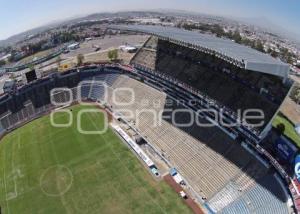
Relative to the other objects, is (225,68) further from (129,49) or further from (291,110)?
(129,49)

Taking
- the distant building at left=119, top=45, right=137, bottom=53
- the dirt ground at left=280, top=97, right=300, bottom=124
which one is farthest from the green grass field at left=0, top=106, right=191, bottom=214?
the distant building at left=119, top=45, right=137, bottom=53

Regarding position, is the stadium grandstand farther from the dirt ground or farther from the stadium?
the dirt ground

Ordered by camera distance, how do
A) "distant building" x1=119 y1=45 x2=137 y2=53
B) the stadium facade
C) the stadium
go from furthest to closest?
"distant building" x1=119 y1=45 x2=137 y2=53 < the stadium facade < the stadium

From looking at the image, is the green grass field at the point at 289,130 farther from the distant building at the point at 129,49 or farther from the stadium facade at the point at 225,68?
the distant building at the point at 129,49

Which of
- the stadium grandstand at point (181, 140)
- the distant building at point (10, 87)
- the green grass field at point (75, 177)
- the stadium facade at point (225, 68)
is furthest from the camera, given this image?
the distant building at point (10, 87)

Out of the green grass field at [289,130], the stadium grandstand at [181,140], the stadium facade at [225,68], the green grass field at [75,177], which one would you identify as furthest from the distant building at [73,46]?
the green grass field at [289,130]

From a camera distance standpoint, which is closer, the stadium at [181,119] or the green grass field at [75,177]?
the stadium at [181,119]
